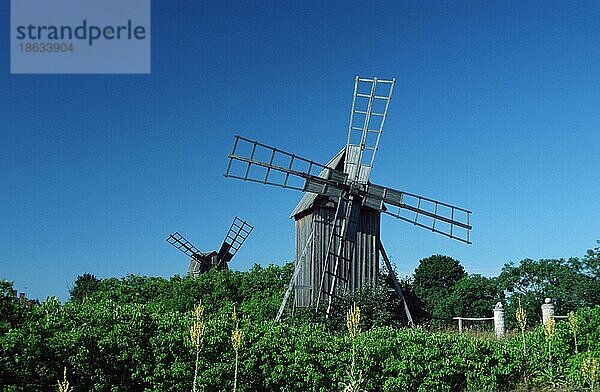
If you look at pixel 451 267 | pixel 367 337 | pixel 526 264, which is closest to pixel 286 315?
pixel 367 337

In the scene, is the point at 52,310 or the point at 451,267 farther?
the point at 451,267

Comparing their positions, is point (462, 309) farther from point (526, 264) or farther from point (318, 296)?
point (318, 296)

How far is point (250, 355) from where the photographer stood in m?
10.8

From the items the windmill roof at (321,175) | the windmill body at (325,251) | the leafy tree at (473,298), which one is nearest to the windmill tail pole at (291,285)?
the windmill body at (325,251)

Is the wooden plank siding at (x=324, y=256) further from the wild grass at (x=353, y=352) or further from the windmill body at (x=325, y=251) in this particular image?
the wild grass at (x=353, y=352)

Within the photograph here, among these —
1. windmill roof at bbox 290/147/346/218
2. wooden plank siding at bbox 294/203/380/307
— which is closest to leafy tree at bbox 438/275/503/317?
wooden plank siding at bbox 294/203/380/307

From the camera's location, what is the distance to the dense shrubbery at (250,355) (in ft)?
33.1

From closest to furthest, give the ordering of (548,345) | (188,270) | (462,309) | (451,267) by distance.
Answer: (548,345) → (462,309) → (188,270) → (451,267)

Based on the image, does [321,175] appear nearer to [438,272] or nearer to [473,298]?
[473,298]

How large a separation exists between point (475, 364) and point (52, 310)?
6.84m

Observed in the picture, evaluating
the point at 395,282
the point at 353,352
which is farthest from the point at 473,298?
the point at 353,352

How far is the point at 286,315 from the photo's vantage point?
18766 millimetres

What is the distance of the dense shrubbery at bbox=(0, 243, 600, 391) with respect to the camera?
33.1 feet

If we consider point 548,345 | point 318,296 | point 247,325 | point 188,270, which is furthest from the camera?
point 188,270
